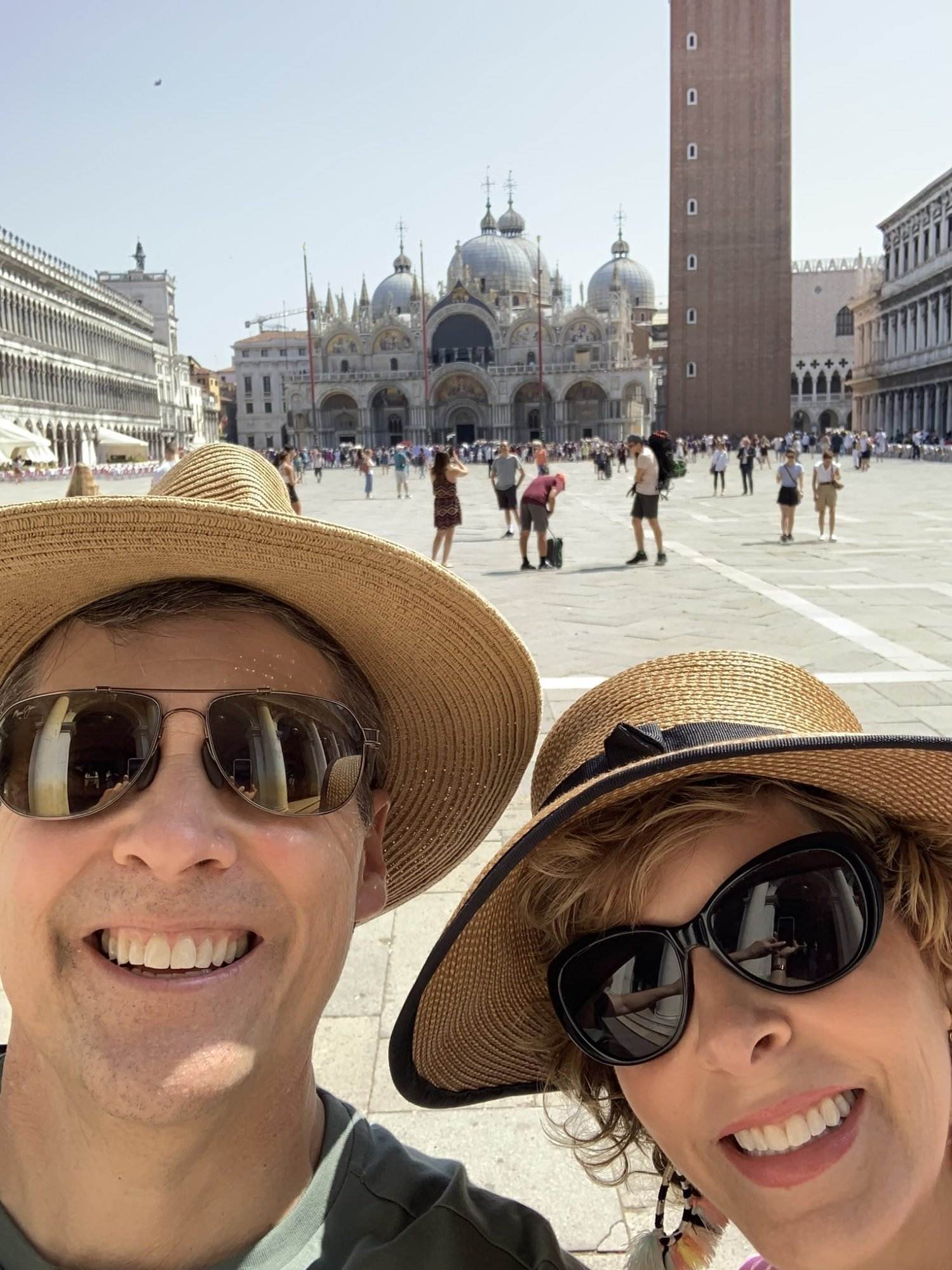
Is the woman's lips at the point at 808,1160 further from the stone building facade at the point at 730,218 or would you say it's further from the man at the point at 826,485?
the stone building facade at the point at 730,218

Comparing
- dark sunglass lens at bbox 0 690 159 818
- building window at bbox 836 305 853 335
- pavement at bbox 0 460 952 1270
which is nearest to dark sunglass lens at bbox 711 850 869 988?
dark sunglass lens at bbox 0 690 159 818

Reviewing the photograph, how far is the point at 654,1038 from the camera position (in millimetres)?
1116

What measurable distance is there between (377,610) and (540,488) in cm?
963

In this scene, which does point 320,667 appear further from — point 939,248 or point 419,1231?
point 939,248

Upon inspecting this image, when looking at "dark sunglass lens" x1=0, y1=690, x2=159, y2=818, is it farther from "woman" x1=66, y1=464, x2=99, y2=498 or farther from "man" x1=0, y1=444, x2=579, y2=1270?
"woman" x1=66, y1=464, x2=99, y2=498

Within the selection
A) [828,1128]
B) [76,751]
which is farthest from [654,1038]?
[76,751]

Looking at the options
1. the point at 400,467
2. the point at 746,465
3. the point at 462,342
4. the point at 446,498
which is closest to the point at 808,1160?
the point at 446,498

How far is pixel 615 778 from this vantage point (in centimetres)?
106

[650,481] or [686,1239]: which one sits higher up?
[650,481]

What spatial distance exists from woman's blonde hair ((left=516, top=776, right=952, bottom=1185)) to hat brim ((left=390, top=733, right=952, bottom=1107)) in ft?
0.07

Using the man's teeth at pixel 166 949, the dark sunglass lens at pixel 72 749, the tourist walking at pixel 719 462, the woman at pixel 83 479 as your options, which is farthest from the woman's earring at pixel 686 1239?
the tourist walking at pixel 719 462

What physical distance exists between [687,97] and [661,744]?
5945 cm

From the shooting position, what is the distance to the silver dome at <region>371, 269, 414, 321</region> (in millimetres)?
79750

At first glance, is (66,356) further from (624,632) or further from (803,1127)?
(803,1127)
